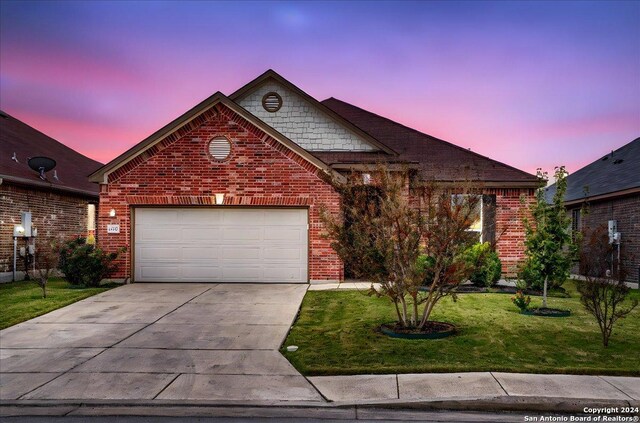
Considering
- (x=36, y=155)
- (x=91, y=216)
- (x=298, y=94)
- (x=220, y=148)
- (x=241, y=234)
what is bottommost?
(x=241, y=234)

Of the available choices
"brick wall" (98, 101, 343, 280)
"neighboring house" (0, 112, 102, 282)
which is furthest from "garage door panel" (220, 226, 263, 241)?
"neighboring house" (0, 112, 102, 282)

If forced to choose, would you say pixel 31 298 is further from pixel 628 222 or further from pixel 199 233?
pixel 628 222

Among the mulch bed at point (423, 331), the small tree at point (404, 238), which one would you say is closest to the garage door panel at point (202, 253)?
the small tree at point (404, 238)

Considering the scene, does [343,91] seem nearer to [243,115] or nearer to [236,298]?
[243,115]

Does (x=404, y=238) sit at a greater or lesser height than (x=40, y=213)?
lesser

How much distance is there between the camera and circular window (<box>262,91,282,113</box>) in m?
20.8

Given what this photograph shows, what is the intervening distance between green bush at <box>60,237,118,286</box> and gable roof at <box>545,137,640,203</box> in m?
14.5

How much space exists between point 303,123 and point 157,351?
1290 cm

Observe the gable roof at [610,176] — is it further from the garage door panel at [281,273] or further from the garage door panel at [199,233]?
the garage door panel at [199,233]

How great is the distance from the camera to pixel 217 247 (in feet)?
55.9

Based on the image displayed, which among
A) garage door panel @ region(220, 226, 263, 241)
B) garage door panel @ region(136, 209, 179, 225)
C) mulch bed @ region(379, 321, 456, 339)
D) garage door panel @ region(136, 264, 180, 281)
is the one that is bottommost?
mulch bed @ region(379, 321, 456, 339)

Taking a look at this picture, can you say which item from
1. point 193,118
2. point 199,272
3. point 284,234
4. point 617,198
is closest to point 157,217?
point 199,272

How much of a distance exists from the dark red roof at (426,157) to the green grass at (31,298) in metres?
8.67

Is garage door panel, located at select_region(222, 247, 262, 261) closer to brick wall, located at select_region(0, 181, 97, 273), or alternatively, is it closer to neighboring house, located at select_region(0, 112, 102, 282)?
neighboring house, located at select_region(0, 112, 102, 282)
